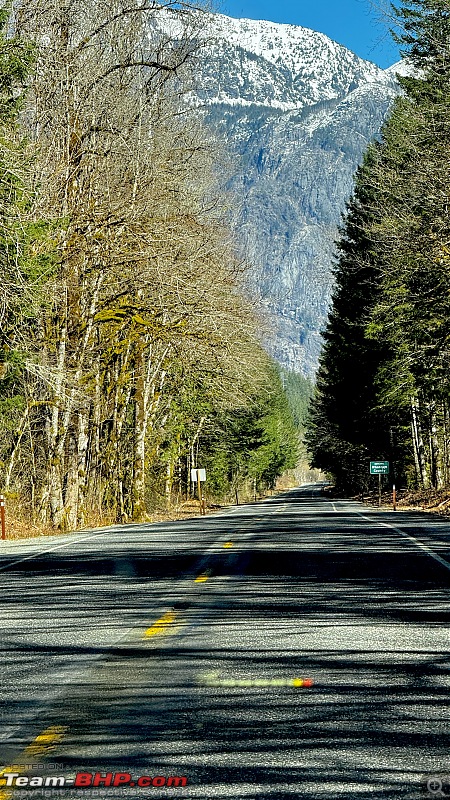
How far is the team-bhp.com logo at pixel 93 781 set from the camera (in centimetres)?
495

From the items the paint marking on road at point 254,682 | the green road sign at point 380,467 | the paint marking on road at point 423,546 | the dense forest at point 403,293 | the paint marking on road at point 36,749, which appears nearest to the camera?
the paint marking on road at point 36,749

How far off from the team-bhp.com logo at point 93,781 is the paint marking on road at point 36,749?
0.23 feet

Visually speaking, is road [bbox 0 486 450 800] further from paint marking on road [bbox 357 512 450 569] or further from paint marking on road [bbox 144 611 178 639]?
paint marking on road [bbox 357 512 450 569]

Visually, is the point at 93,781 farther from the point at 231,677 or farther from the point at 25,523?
the point at 25,523

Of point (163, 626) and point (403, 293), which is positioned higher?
point (403, 293)

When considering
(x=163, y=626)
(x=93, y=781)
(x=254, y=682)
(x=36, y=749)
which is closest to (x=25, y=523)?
(x=163, y=626)

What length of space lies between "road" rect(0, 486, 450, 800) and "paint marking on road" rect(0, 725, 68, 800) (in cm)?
1

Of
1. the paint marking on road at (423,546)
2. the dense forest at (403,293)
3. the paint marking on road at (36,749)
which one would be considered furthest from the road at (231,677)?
the dense forest at (403,293)

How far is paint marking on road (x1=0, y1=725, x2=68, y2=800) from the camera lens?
16.8 feet

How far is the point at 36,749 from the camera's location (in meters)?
5.60

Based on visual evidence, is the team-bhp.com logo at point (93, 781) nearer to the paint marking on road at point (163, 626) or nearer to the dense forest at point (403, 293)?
the paint marking on road at point (163, 626)

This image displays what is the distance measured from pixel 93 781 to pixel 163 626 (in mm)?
4636

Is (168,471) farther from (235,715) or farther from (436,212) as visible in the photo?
(235,715)

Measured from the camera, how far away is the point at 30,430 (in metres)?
39.2
